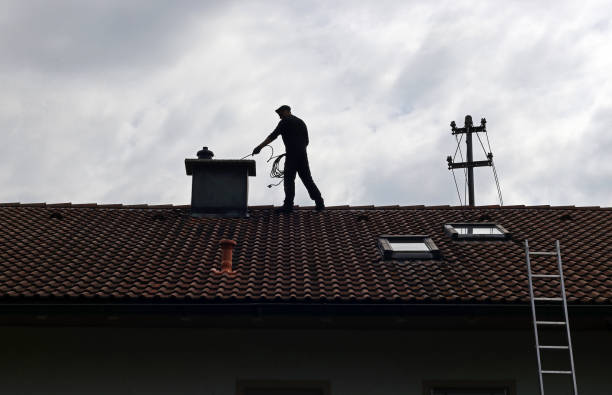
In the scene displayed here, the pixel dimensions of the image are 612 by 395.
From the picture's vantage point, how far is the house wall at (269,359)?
346 inches

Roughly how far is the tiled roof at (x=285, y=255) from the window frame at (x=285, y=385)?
1116mm

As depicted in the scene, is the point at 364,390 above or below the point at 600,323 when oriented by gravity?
below

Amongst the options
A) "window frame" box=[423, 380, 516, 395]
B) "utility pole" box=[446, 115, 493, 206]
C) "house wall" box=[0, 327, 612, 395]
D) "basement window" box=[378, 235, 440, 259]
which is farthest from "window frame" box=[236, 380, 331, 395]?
"utility pole" box=[446, 115, 493, 206]

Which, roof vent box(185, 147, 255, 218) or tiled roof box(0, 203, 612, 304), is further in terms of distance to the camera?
roof vent box(185, 147, 255, 218)

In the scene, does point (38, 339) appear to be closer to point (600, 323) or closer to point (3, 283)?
point (3, 283)

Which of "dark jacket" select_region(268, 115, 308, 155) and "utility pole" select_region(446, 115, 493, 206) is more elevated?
"utility pole" select_region(446, 115, 493, 206)

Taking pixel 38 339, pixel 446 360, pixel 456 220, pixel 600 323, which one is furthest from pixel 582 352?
pixel 38 339

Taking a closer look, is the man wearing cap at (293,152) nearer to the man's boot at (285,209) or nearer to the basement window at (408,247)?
the man's boot at (285,209)

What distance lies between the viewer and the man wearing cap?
13.8 metres

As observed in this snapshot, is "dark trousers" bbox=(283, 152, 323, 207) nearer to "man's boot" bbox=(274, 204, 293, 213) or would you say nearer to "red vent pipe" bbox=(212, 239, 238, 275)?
"man's boot" bbox=(274, 204, 293, 213)

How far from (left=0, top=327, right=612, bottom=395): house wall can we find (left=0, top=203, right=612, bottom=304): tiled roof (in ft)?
2.04

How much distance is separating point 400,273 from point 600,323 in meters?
2.63

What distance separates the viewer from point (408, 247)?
1082 cm

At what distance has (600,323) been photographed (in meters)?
8.69
